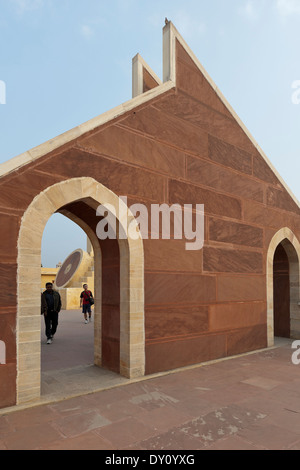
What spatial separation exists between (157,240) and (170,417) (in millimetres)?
2743

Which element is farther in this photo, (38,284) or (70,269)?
(70,269)

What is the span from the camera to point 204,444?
3.25 meters

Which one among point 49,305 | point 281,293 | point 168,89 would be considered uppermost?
point 168,89

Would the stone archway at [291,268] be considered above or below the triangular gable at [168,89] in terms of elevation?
below

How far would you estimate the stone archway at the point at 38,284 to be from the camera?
4.29 m

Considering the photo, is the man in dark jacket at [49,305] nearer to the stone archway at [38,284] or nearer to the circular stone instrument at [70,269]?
the stone archway at [38,284]

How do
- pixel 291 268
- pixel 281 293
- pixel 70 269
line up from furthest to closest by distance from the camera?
1. pixel 70 269
2. pixel 281 293
3. pixel 291 268

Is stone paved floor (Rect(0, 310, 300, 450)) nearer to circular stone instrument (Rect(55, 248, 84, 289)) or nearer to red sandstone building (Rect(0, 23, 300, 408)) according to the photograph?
red sandstone building (Rect(0, 23, 300, 408))

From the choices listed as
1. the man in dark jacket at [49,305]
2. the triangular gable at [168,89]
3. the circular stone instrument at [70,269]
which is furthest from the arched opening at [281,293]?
the circular stone instrument at [70,269]

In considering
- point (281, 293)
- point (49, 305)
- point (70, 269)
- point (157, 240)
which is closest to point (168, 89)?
point (157, 240)

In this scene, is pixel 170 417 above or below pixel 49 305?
below

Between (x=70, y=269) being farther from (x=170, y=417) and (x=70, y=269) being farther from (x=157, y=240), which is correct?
(x=170, y=417)

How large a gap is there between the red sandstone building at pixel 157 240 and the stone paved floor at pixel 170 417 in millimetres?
524

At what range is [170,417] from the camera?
388 centimetres
